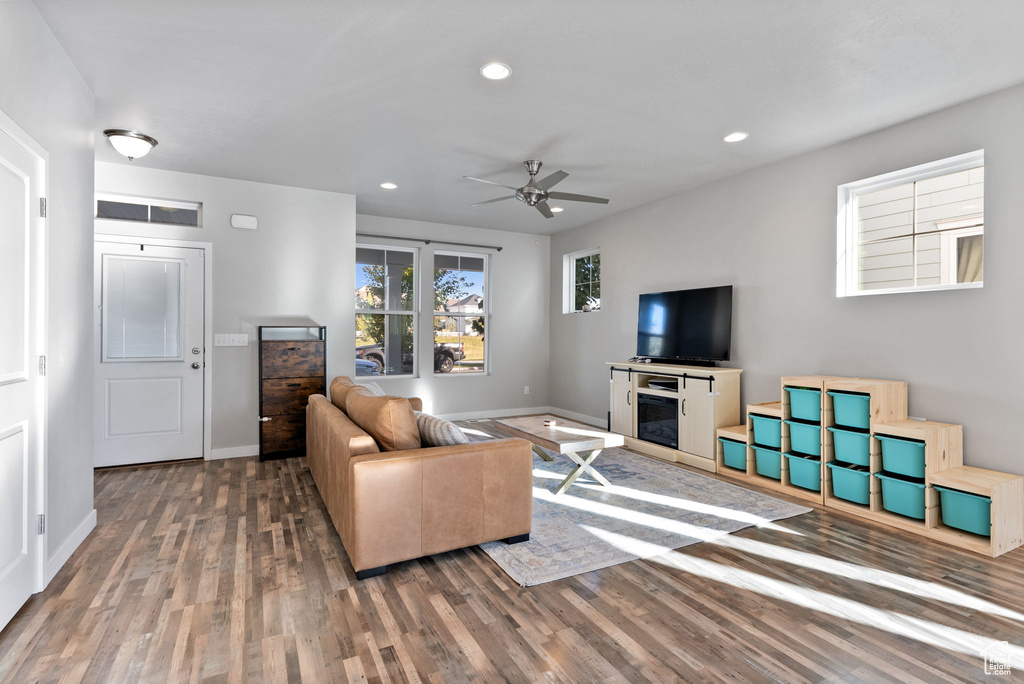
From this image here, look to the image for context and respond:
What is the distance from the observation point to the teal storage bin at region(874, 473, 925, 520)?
3.09 meters

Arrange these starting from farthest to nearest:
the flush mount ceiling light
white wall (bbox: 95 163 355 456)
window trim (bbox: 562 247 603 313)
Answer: window trim (bbox: 562 247 603 313) → white wall (bbox: 95 163 355 456) → the flush mount ceiling light

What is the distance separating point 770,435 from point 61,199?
15.8ft

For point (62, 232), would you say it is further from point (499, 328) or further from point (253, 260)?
point (499, 328)

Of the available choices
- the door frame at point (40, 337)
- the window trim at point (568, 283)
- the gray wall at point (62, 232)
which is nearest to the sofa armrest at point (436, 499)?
the door frame at point (40, 337)

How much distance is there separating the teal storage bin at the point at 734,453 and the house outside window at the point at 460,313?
3.65 metres

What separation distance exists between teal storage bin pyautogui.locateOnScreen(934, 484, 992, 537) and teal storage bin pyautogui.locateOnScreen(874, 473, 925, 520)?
0.10 m

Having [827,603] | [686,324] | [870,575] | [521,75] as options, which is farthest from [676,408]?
[521,75]

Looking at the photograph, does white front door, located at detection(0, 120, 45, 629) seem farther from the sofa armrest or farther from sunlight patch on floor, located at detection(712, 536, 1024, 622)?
A: sunlight patch on floor, located at detection(712, 536, 1024, 622)

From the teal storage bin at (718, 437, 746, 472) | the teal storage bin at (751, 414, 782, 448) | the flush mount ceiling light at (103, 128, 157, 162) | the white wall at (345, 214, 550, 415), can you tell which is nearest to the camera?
the flush mount ceiling light at (103, 128, 157, 162)

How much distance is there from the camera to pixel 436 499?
260cm

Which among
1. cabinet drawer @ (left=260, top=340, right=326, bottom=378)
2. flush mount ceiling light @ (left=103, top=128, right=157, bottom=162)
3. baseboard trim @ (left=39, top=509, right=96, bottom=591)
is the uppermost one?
flush mount ceiling light @ (left=103, top=128, right=157, bottom=162)

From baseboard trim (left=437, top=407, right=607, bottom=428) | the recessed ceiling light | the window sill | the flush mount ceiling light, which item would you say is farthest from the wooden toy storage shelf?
the flush mount ceiling light

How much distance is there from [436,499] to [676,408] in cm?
299

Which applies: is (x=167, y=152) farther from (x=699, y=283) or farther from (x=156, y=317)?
(x=699, y=283)
